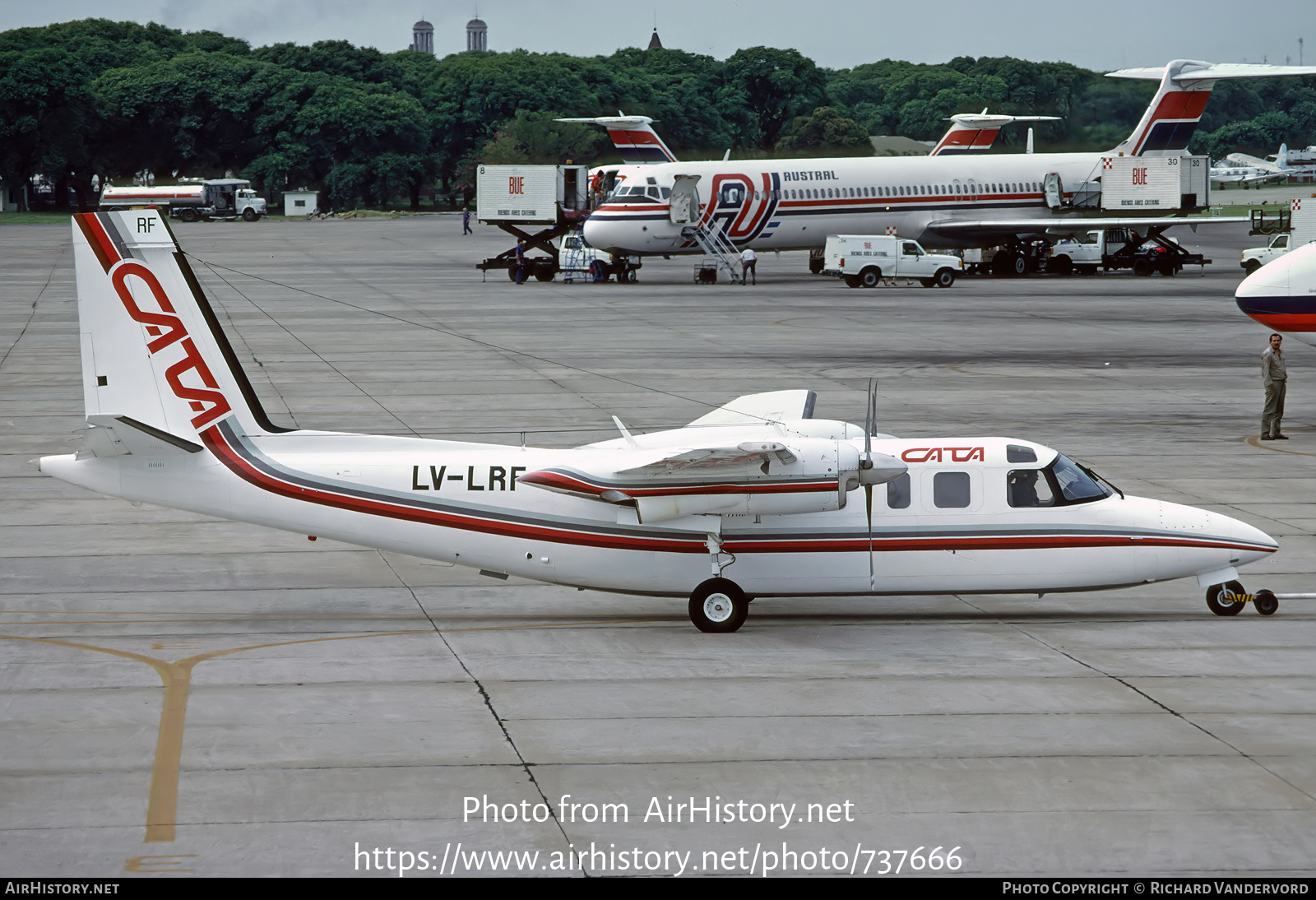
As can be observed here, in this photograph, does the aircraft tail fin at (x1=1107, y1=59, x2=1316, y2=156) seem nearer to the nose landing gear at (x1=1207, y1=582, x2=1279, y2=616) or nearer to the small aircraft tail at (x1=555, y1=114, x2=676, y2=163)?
the small aircraft tail at (x1=555, y1=114, x2=676, y2=163)

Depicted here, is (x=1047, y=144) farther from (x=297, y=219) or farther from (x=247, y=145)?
(x=247, y=145)

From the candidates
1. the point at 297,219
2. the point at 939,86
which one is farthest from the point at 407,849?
the point at 939,86

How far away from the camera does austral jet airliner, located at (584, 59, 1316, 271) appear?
67375 millimetres

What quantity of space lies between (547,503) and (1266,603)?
29.5 ft

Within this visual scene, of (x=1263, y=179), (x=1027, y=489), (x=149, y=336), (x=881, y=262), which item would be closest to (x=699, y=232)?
(x=881, y=262)

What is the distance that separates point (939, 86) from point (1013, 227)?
112 m

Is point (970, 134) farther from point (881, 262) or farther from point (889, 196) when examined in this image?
point (881, 262)

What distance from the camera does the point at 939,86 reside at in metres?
178

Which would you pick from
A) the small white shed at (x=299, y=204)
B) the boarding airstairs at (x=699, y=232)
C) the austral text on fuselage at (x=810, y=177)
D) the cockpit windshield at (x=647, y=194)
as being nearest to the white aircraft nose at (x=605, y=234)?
the cockpit windshield at (x=647, y=194)

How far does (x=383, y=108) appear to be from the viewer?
16262 centimetres

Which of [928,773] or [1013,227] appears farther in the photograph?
[1013,227]

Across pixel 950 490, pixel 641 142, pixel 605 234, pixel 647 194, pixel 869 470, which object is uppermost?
pixel 641 142

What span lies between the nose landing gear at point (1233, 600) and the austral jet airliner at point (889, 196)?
49905 millimetres

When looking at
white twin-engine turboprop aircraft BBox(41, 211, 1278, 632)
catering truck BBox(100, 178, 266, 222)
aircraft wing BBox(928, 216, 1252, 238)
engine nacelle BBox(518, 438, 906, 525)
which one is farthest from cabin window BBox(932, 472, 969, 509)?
catering truck BBox(100, 178, 266, 222)
